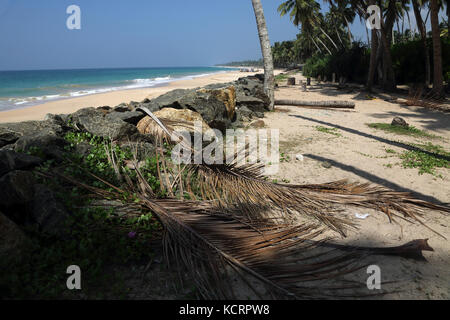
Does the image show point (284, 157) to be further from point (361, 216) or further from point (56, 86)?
point (56, 86)

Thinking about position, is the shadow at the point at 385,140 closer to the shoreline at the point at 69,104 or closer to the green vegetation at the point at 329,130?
the green vegetation at the point at 329,130

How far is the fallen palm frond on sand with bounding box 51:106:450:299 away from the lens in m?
1.70

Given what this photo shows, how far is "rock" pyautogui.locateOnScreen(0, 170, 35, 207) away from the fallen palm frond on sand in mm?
498

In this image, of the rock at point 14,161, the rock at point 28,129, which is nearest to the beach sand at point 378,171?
the rock at point 14,161

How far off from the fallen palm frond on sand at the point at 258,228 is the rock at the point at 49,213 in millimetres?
376

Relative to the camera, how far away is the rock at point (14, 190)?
204 cm

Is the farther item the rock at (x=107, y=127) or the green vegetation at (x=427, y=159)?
the green vegetation at (x=427, y=159)

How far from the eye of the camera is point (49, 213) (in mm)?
2057

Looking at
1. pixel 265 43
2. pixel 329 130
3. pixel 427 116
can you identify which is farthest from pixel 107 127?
pixel 427 116

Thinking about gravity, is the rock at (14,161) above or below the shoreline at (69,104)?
below

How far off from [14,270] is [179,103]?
14.9 feet

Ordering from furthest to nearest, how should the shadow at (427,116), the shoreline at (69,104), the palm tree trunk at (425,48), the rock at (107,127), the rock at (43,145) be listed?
the palm tree trunk at (425,48) < the shoreline at (69,104) < the shadow at (427,116) < the rock at (107,127) < the rock at (43,145)
